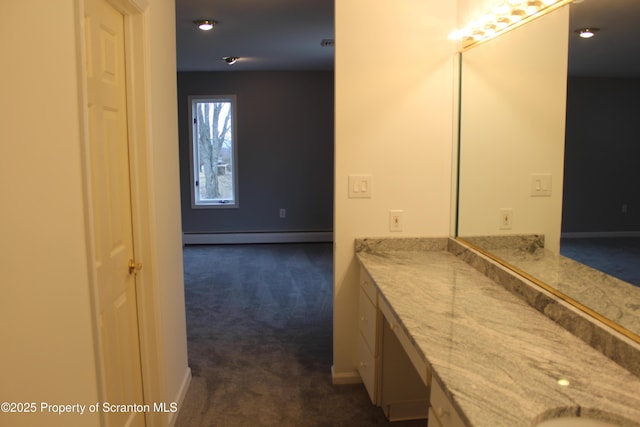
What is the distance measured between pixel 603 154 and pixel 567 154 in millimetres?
180

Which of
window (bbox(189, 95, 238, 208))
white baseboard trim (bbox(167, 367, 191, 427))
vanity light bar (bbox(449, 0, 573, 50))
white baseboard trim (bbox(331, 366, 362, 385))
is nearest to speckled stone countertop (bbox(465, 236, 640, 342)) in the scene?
vanity light bar (bbox(449, 0, 573, 50))

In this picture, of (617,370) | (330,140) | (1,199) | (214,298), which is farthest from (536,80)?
(330,140)

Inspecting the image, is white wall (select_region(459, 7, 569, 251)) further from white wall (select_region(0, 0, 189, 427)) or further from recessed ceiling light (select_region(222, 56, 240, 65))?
recessed ceiling light (select_region(222, 56, 240, 65))

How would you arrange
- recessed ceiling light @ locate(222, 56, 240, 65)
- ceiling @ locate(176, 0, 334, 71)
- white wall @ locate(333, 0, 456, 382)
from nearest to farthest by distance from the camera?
white wall @ locate(333, 0, 456, 382) < ceiling @ locate(176, 0, 334, 71) < recessed ceiling light @ locate(222, 56, 240, 65)

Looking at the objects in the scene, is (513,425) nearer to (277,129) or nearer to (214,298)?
(214,298)

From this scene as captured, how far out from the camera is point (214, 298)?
4.41m

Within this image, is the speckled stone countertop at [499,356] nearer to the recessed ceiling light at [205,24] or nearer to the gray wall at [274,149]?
the recessed ceiling light at [205,24]

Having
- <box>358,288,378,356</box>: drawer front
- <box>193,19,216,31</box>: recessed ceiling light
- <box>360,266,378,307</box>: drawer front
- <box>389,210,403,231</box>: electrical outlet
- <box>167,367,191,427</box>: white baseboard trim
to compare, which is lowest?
<box>167,367,191,427</box>: white baseboard trim

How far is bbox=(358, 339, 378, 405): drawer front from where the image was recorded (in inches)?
92.7

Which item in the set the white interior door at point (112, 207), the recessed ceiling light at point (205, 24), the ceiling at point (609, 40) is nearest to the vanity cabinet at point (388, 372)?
the white interior door at point (112, 207)

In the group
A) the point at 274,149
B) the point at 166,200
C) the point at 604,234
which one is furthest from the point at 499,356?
the point at 274,149

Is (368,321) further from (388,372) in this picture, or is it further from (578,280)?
(578,280)

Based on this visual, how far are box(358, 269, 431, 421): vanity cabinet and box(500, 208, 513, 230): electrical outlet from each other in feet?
2.09

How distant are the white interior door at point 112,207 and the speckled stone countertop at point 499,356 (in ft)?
3.52
